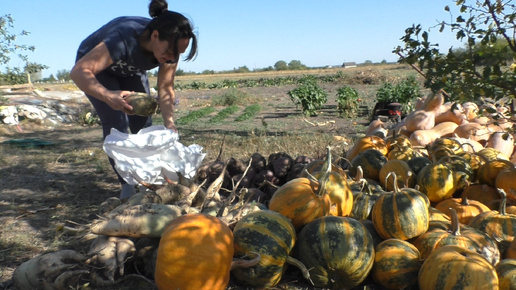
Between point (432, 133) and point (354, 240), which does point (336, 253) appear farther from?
point (432, 133)

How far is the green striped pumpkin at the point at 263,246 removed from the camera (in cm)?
233

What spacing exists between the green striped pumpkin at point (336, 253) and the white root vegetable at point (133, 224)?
0.87 m

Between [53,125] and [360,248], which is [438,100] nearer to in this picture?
[360,248]

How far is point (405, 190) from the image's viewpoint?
2.73 m

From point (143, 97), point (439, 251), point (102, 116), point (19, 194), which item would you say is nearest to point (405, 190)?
point (439, 251)

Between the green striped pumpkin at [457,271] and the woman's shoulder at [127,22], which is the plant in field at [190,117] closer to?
the woman's shoulder at [127,22]

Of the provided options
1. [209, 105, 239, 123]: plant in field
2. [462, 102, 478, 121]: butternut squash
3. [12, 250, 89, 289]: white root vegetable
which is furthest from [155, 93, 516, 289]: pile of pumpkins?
[209, 105, 239, 123]: plant in field

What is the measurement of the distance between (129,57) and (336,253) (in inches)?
102

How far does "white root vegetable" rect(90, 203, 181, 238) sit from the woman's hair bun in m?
2.01

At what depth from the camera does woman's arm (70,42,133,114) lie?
350 centimetres

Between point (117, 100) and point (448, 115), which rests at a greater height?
point (117, 100)

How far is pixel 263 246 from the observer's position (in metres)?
2.34

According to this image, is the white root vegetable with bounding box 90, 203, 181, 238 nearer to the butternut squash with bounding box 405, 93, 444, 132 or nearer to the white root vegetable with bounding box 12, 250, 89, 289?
the white root vegetable with bounding box 12, 250, 89, 289

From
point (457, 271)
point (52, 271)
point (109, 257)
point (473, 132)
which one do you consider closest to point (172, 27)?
point (109, 257)
